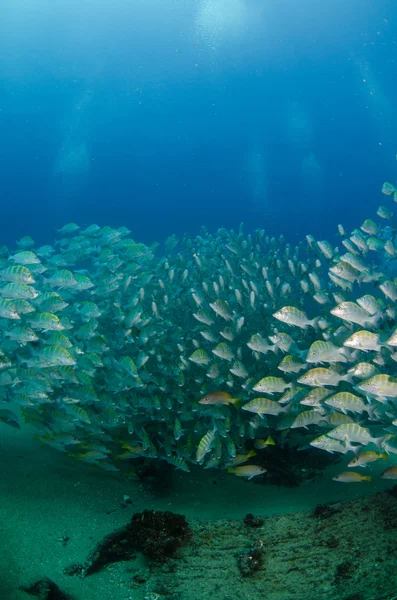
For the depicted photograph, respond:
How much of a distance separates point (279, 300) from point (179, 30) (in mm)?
64053

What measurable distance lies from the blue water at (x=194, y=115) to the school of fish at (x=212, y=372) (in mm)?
45048

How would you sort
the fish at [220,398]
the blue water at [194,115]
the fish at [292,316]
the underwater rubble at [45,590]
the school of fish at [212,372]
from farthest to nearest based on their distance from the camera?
1. the blue water at [194,115]
2. the fish at [292,316]
3. the fish at [220,398]
4. the school of fish at [212,372]
5. the underwater rubble at [45,590]

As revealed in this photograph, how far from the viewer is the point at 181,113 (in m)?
72.6

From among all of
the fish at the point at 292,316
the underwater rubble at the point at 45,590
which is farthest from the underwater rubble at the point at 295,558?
the fish at the point at 292,316

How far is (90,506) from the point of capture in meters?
5.93

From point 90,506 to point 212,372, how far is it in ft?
9.01

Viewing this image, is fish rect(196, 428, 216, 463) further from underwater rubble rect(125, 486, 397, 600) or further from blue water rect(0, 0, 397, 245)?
blue water rect(0, 0, 397, 245)

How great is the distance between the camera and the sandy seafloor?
4480 millimetres

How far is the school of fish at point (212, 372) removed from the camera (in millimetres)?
5426

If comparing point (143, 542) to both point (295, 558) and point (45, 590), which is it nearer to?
point (45, 590)

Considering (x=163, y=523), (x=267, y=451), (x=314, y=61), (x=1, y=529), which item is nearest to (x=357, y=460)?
(x=267, y=451)

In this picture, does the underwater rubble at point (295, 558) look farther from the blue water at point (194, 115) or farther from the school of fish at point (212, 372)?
the blue water at point (194, 115)

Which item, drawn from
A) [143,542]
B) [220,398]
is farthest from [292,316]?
[143,542]

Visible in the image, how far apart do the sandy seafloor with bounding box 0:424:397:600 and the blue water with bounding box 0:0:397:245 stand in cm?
4631
